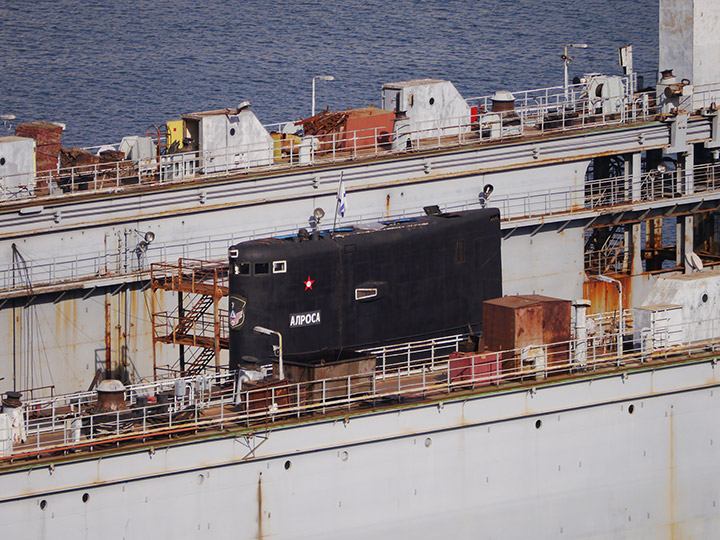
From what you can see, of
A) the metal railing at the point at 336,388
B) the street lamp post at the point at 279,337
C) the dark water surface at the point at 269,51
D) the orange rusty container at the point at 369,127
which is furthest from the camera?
the dark water surface at the point at 269,51

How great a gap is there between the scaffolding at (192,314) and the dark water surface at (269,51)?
4463 cm

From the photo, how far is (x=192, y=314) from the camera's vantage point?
167ft

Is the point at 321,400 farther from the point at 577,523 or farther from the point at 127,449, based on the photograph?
the point at 577,523

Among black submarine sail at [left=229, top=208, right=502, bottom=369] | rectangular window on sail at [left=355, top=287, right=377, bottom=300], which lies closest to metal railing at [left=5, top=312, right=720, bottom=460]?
black submarine sail at [left=229, top=208, right=502, bottom=369]

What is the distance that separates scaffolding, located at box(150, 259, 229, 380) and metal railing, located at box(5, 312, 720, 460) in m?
1.84

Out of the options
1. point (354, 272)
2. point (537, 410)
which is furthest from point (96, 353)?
point (537, 410)

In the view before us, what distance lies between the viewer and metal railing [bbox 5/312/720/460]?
1522 inches

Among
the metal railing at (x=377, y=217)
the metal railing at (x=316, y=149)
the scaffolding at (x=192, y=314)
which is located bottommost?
the scaffolding at (x=192, y=314)

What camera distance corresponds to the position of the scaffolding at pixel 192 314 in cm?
4612

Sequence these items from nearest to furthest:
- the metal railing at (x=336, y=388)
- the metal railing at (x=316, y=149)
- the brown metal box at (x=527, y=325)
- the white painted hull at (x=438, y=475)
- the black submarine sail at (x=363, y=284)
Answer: the white painted hull at (x=438, y=475)
the metal railing at (x=336, y=388)
the black submarine sail at (x=363, y=284)
the brown metal box at (x=527, y=325)
the metal railing at (x=316, y=149)

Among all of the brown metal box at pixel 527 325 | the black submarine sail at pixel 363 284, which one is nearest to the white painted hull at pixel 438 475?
the brown metal box at pixel 527 325

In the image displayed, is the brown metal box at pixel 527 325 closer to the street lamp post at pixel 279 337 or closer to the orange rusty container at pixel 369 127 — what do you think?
the street lamp post at pixel 279 337

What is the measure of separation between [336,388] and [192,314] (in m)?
11.3

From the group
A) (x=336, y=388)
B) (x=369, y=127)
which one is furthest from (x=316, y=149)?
(x=336, y=388)
